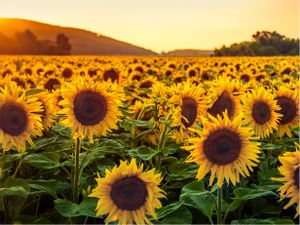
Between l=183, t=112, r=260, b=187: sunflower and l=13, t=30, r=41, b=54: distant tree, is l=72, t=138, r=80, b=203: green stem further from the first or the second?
l=13, t=30, r=41, b=54: distant tree

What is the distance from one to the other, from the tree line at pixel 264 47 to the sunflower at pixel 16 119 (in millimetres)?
65785

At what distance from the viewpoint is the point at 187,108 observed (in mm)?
5234

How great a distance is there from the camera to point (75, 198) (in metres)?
4.73

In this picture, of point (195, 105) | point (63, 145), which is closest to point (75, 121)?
point (63, 145)

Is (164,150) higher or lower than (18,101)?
lower

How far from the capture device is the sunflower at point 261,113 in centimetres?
529

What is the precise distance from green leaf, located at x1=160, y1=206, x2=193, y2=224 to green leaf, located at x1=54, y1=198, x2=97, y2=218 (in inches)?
19.6

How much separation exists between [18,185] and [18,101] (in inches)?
26.4

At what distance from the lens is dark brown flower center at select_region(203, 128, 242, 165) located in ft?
12.5

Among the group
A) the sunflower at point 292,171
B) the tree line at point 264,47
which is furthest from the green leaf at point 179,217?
the tree line at point 264,47

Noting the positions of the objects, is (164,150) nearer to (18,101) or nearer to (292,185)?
(18,101)

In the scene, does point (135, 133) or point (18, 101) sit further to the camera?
point (135, 133)

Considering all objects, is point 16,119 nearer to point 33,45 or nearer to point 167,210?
point 167,210

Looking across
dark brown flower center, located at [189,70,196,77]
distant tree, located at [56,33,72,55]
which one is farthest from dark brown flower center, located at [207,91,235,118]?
distant tree, located at [56,33,72,55]
